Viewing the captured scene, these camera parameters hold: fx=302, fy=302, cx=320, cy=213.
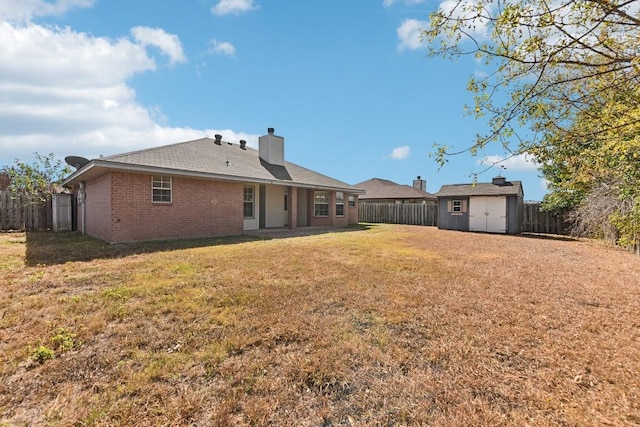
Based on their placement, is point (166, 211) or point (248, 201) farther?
point (248, 201)

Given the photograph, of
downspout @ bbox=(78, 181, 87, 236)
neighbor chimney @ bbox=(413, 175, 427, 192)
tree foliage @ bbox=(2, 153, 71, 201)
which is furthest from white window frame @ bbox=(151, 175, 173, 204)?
neighbor chimney @ bbox=(413, 175, 427, 192)

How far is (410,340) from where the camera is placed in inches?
127

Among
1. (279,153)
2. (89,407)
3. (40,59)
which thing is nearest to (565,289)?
(89,407)

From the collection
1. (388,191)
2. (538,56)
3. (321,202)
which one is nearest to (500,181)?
(321,202)

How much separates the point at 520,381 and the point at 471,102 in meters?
3.75

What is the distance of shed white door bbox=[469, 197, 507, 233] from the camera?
54.6ft

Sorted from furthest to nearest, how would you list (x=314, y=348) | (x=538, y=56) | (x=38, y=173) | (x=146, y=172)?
(x=38, y=173)
(x=146, y=172)
(x=538, y=56)
(x=314, y=348)

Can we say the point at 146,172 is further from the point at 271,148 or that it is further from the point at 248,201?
the point at 271,148

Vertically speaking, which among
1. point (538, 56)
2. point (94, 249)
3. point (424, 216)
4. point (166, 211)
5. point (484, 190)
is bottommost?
point (94, 249)

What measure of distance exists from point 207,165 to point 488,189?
15.1 meters

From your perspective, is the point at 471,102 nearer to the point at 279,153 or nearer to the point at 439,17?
the point at 439,17

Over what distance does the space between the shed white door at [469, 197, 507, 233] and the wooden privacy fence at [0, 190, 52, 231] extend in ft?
72.5

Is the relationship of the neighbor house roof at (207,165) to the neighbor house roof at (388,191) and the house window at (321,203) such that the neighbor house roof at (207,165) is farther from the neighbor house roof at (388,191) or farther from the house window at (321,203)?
the neighbor house roof at (388,191)

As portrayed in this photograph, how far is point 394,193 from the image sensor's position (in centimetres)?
2780
